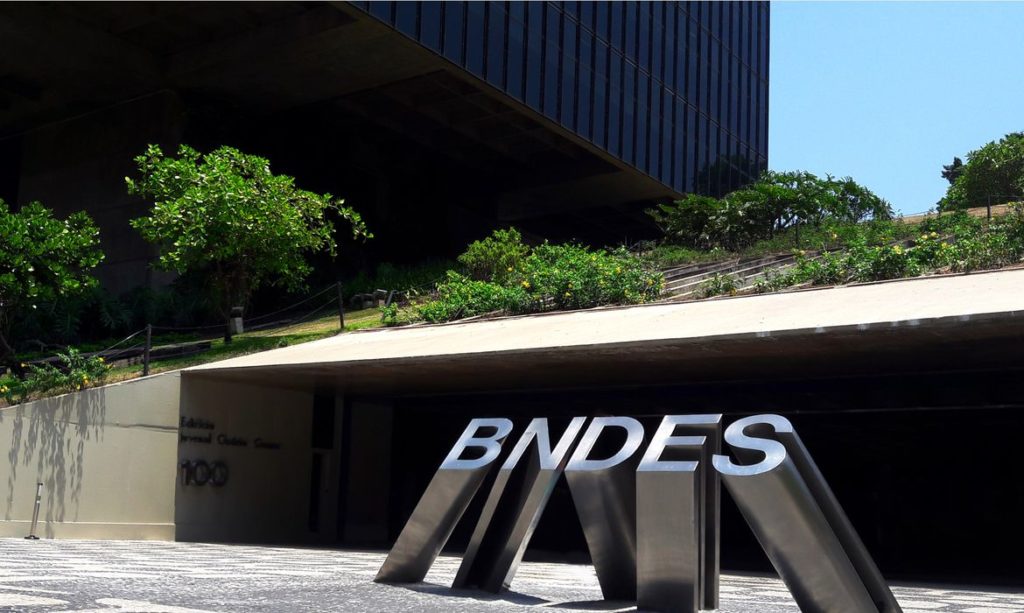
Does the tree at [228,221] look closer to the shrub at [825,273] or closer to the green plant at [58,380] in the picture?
the green plant at [58,380]

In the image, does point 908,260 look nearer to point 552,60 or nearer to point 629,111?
point 552,60

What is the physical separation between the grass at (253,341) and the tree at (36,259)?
5.72 feet

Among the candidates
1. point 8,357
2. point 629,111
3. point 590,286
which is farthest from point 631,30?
point 8,357

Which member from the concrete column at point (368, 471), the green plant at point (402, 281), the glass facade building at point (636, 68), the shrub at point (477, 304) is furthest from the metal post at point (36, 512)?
the glass facade building at point (636, 68)

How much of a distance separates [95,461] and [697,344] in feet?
34.1

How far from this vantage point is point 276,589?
8.53 metres

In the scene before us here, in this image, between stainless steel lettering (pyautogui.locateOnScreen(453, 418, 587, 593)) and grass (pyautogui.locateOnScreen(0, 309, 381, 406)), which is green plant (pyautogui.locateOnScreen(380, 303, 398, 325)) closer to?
grass (pyautogui.locateOnScreen(0, 309, 381, 406))

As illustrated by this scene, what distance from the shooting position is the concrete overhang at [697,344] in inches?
499

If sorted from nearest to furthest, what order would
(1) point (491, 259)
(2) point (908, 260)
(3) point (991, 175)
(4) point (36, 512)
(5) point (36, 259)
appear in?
(4) point (36, 512) → (2) point (908, 260) → (5) point (36, 259) → (1) point (491, 259) → (3) point (991, 175)

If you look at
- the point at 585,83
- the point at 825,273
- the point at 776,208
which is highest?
the point at 585,83

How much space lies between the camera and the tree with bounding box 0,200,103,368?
2086 centimetres

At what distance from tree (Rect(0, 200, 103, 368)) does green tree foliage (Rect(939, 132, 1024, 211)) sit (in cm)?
3608

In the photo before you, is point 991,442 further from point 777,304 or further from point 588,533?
point 588,533

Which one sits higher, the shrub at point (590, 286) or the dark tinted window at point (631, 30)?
the dark tinted window at point (631, 30)
